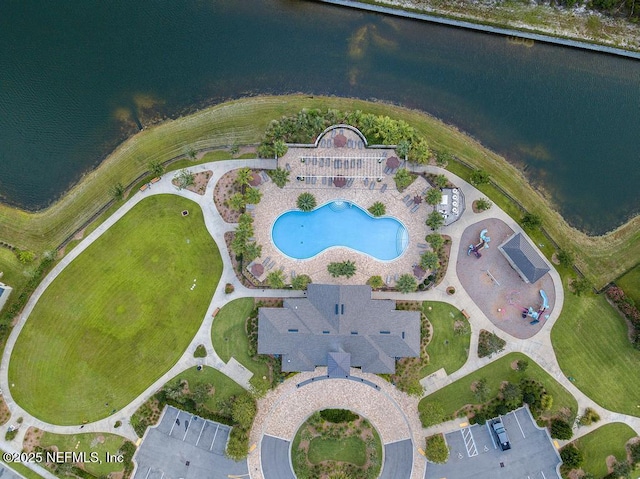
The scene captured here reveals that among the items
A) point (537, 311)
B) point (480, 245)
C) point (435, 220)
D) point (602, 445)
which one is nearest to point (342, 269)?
point (435, 220)

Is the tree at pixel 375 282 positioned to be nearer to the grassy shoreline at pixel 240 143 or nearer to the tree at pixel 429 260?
→ the tree at pixel 429 260

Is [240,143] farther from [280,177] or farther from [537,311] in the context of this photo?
[537,311]

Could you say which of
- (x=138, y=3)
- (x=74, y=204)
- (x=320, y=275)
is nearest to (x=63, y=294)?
(x=74, y=204)

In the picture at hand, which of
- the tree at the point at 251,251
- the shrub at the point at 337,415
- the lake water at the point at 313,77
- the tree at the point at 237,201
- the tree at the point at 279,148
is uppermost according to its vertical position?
the lake water at the point at 313,77

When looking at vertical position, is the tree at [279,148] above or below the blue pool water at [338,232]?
above

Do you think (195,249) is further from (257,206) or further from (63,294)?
(63,294)

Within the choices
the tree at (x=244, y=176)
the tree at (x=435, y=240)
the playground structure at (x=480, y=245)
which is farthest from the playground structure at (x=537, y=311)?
the tree at (x=244, y=176)

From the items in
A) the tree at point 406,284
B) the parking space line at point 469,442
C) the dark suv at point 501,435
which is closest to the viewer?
the dark suv at point 501,435
